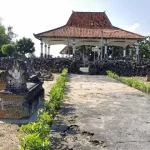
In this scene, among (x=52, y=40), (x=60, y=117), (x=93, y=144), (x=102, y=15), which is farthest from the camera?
(x=102, y=15)

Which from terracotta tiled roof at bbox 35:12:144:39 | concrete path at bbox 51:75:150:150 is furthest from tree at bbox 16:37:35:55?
concrete path at bbox 51:75:150:150

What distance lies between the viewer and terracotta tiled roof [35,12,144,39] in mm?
27984

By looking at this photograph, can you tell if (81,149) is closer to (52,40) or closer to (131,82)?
(131,82)

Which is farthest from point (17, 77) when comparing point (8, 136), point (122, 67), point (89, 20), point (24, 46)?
point (24, 46)

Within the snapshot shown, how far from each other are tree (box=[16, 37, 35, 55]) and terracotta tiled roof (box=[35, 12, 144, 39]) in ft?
79.3

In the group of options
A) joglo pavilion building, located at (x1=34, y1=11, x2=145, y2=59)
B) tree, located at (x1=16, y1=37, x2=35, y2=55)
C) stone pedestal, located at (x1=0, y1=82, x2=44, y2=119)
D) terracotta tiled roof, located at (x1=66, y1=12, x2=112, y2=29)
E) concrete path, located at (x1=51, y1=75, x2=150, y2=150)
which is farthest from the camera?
tree, located at (x1=16, y1=37, x2=35, y2=55)

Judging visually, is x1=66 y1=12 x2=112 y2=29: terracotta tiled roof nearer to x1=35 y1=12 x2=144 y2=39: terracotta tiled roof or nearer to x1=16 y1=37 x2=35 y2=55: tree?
x1=35 y1=12 x2=144 y2=39: terracotta tiled roof

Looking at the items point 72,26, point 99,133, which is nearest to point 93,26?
point 72,26

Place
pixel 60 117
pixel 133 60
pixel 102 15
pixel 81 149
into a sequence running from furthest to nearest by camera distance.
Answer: pixel 102 15 < pixel 133 60 < pixel 60 117 < pixel 81 149

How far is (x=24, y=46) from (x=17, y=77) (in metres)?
49.5

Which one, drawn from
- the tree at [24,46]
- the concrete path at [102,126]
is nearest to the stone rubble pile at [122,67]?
the concrete path at [102,126]

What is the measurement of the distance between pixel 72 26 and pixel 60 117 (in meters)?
24.0

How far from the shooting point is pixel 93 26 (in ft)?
102

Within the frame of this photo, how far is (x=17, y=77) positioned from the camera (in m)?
7.52
